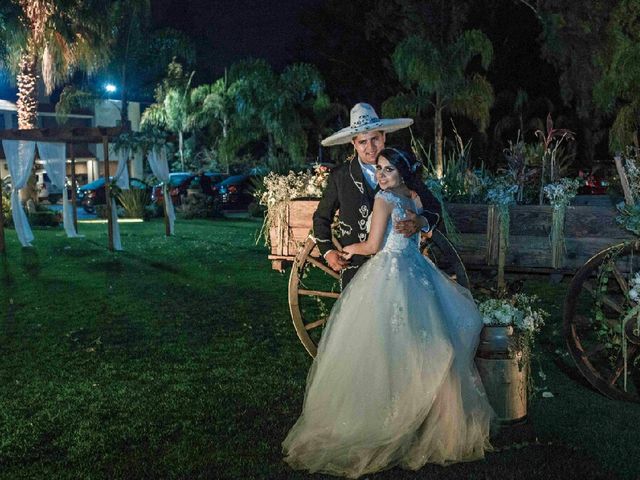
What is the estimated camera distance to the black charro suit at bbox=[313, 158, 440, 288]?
5129 mm

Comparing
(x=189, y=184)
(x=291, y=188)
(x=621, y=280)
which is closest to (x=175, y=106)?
(x=189, y=184)

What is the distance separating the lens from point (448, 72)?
25.1 meters

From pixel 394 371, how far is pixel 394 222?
33.2 inches

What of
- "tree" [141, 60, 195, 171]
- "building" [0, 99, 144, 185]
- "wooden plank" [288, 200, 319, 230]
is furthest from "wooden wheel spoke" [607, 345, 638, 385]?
"building" [0, 99, 144, 185]

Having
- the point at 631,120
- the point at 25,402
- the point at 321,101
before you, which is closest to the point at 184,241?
the point at 631,120

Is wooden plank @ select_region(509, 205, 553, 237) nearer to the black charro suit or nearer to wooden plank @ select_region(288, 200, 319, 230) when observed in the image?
the black charro suit

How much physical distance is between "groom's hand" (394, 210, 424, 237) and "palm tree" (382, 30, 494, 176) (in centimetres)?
1971

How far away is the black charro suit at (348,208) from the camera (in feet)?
16.8

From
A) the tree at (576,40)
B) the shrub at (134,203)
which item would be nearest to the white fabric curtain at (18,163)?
the shrub at (134,203)

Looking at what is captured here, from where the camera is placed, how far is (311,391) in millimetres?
4406

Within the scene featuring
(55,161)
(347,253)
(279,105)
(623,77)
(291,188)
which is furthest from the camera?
(279,105)

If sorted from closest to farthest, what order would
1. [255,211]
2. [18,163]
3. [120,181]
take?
[18,163]
[120,181]
[255,211]

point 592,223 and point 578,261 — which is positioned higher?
point 592,223

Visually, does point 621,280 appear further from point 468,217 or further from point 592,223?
point 468,217
